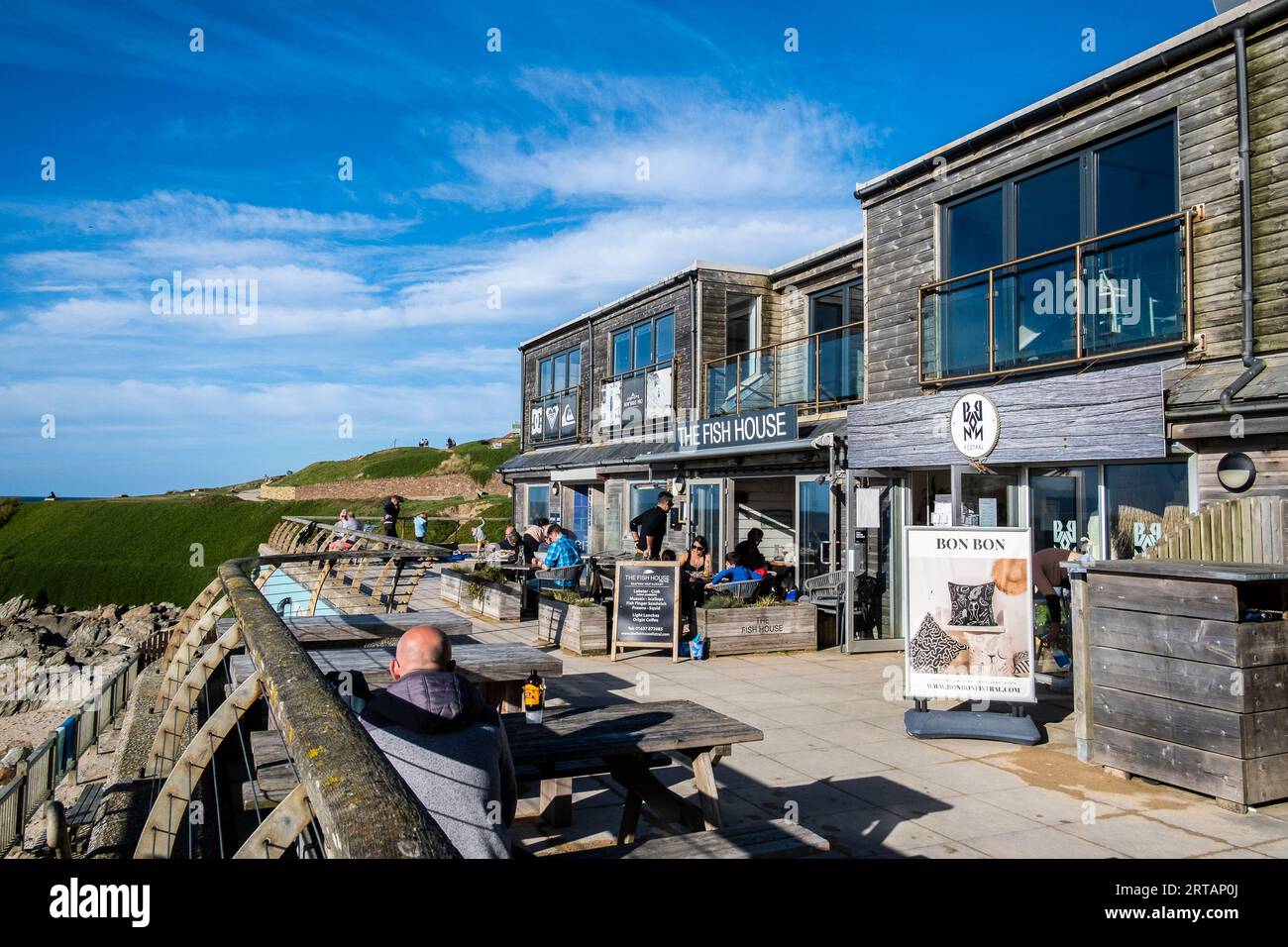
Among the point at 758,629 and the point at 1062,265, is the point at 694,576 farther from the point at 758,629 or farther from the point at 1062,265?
the point at 1062,265

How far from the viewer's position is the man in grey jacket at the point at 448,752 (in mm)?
2732

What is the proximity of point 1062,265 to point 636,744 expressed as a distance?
769cm

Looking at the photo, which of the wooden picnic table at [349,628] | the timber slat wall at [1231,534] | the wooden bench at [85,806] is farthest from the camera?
the timber slat wall at [1231,534]

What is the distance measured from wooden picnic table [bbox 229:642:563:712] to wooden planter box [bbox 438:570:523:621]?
26.2 feet

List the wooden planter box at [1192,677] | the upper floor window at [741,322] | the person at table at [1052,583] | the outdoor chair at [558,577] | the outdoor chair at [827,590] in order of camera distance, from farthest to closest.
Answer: the upper floor window at [741,322], the outdoor chair at [558,577], the outdoor chair at [827,590], the person at table at [1052,583], the wooden planter box at [1192,677]

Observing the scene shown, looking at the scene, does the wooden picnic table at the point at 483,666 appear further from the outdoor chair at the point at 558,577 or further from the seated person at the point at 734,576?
the outdoor chair at the point at 558,577

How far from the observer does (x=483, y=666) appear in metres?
5.43

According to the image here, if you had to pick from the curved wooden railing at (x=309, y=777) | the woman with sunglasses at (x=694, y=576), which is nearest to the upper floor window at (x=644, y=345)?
the woman with sunglasses at (x=694, y=576)

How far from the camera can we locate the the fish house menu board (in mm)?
10789

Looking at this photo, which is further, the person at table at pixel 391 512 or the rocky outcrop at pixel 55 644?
the rocky outcrop at pixel 55 644

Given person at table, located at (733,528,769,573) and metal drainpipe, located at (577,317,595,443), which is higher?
metal drainpipe, located at (577,317,595,443)

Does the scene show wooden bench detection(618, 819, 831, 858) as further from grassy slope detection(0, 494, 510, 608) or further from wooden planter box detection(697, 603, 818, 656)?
grassy slope detection(0, 494, 510, 608)
